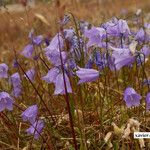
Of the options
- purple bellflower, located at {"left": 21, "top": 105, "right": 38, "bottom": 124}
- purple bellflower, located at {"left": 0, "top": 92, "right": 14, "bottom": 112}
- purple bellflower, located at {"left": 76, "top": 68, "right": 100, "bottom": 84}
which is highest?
purple bellflower, located at {"left": 76, "top": 68, "right": 100, "bottom": 84}

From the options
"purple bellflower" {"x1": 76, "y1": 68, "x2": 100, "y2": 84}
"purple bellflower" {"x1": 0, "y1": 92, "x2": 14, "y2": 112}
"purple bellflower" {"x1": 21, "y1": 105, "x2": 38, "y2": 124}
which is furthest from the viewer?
"purple bellflower" {"x1": 0, "y1": 92, "x2": 14, "y2": 112}

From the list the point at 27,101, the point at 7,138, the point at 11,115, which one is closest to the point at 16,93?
the point at 27,101

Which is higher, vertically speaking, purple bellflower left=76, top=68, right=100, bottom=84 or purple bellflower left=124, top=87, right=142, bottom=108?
purple bellflower left=76, top=68, right=100, bottom=84

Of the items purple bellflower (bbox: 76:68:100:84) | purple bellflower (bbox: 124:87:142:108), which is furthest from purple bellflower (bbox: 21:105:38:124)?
purple bellflower (bbox: 124:87:142:108)

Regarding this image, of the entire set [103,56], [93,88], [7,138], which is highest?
[103,56]

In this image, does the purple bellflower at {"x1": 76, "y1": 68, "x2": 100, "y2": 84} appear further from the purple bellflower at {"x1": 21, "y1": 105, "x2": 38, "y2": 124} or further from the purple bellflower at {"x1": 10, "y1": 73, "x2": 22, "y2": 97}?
the purple bellflower at {"x1": 10, "y1": 73, "x2": 22, "y2": 97}

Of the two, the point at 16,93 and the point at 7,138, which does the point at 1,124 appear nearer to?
the point at 7,138

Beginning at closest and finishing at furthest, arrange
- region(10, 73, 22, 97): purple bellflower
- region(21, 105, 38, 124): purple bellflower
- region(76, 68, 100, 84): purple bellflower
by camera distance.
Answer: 1. region(76, 68, 100, 84): purple bellflower
2. region(21, 105, 38, 124): purple bellflower
3. region(10, 73, 22, 97): purple bellflower

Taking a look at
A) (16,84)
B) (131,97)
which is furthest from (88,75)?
(16,84)

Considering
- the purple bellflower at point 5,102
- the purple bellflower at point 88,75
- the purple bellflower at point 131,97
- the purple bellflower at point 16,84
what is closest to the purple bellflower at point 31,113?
the purple bellflower at point 5,102
